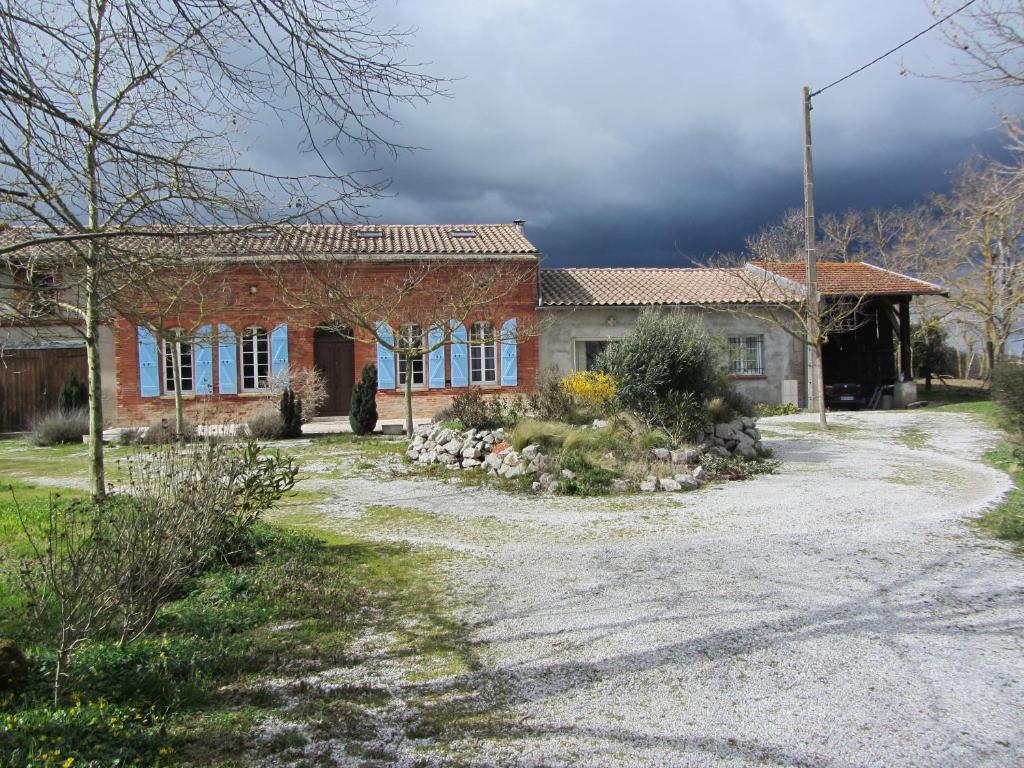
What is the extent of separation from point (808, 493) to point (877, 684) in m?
5.37

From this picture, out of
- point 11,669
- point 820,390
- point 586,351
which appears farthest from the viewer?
point 586,351

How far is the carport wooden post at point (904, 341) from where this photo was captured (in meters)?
20.3

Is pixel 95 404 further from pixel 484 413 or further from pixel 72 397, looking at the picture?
pixel 72 397

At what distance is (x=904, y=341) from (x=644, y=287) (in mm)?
8229

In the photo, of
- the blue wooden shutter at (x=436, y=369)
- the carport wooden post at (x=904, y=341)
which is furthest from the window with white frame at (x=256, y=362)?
the carport wooden post at (x=904, y=341)

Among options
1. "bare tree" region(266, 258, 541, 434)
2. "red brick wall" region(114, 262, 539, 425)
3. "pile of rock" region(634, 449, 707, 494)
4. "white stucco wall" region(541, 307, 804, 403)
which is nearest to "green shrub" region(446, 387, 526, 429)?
"pile of rock" region(634, 449, 707, 494)

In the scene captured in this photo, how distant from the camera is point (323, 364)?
1962 centimetres

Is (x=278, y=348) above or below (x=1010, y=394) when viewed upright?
above

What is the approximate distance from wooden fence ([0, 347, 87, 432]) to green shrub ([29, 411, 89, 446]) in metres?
2.13

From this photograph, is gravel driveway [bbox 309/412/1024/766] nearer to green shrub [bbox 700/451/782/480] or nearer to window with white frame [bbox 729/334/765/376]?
green shrub [bbox 700/451/782/480]

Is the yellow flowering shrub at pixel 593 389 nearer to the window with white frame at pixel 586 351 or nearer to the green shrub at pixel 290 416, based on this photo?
the green shrub at pixel 290 416

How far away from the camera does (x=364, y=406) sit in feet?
52.0

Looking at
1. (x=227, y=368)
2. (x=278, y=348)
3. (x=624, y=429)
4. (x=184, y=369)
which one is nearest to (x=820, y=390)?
(x=624, y=429)

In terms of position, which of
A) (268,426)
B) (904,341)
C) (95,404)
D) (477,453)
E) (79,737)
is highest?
(904,341)
